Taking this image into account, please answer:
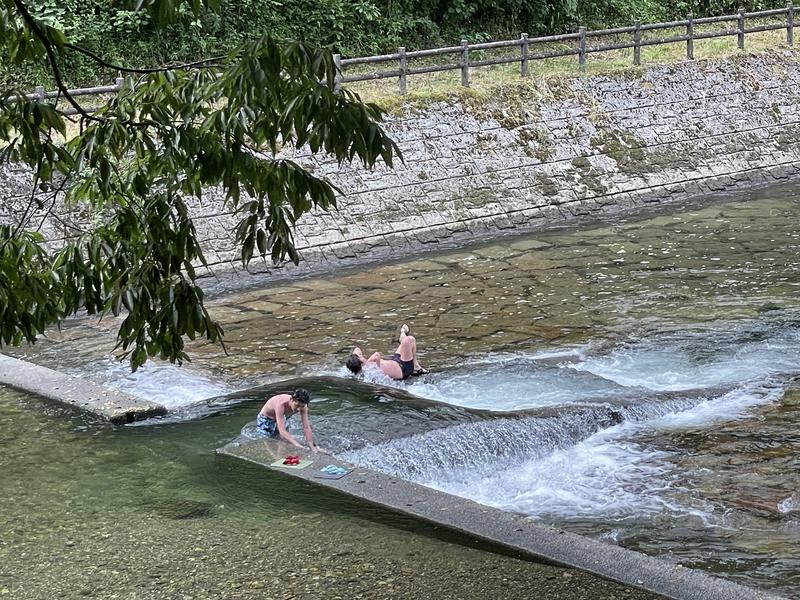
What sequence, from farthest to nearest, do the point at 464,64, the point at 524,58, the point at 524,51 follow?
the point at 524,51, the point at 524,58, the point at 464,64

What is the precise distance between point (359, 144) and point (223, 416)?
685 centimetres

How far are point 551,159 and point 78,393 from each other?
11.9 meters

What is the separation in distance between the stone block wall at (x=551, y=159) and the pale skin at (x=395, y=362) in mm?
5285

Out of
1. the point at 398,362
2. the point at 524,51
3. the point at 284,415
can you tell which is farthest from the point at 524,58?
the point at 284,415

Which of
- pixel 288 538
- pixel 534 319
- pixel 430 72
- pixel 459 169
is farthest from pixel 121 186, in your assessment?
pixel 430 72

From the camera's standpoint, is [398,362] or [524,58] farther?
[524,58]

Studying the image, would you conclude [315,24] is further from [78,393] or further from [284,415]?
[284,415]

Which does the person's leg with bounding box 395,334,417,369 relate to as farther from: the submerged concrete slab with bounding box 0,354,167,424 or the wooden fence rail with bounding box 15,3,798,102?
the wooden fence rail with bounding box 15,3,798,102

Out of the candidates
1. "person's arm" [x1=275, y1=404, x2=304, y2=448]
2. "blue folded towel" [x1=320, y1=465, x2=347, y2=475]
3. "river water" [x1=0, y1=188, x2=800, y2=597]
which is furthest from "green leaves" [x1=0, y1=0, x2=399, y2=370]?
"person's arm" [x1=275, y1=404, x2=304, y2=448]

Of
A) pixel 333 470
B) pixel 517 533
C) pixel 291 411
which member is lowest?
pixel 517 533

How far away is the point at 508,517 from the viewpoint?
7871 millimetres

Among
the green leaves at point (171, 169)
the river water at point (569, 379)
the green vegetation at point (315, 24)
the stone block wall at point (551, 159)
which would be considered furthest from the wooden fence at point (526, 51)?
the green leaves at point (171, 169)

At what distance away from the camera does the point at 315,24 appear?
2352 cm

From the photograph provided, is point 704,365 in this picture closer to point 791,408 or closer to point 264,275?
point 791,408
